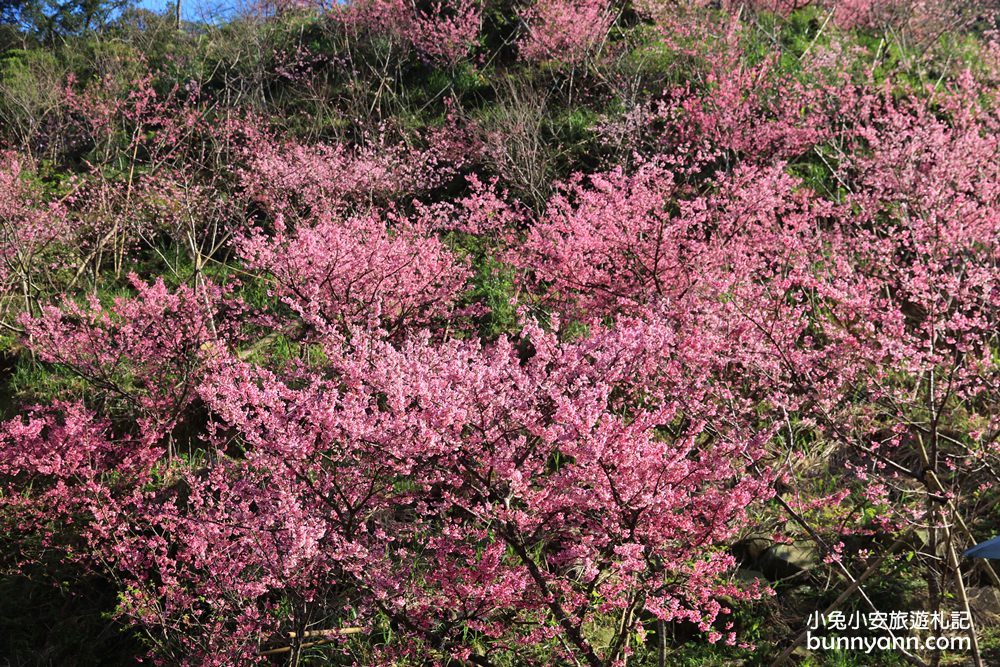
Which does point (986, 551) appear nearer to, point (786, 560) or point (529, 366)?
point (529, 366)

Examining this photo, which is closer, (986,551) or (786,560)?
(986,551)

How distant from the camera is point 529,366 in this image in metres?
4.22

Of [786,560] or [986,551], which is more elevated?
[986,551]

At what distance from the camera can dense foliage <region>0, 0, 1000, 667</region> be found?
3650 mm

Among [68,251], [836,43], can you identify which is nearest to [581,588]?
[68,251]

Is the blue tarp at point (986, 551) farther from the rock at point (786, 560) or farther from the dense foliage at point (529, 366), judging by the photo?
the rock at point (786, 560)

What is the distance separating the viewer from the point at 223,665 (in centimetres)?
401

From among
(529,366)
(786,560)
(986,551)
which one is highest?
(529,366)

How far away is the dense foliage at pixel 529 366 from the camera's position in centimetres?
365

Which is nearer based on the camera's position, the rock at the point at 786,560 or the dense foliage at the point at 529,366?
the dense foliage at the point at 529,366

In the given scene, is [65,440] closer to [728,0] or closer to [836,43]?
[836,43]

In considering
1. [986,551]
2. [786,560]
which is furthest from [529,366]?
[786,560]

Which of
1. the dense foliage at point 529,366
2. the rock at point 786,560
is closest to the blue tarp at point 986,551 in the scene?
the dense foliage at point 529,366

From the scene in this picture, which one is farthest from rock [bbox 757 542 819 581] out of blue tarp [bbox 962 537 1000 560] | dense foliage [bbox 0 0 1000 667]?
blue tarp [bbox 962 537 1000 560]
